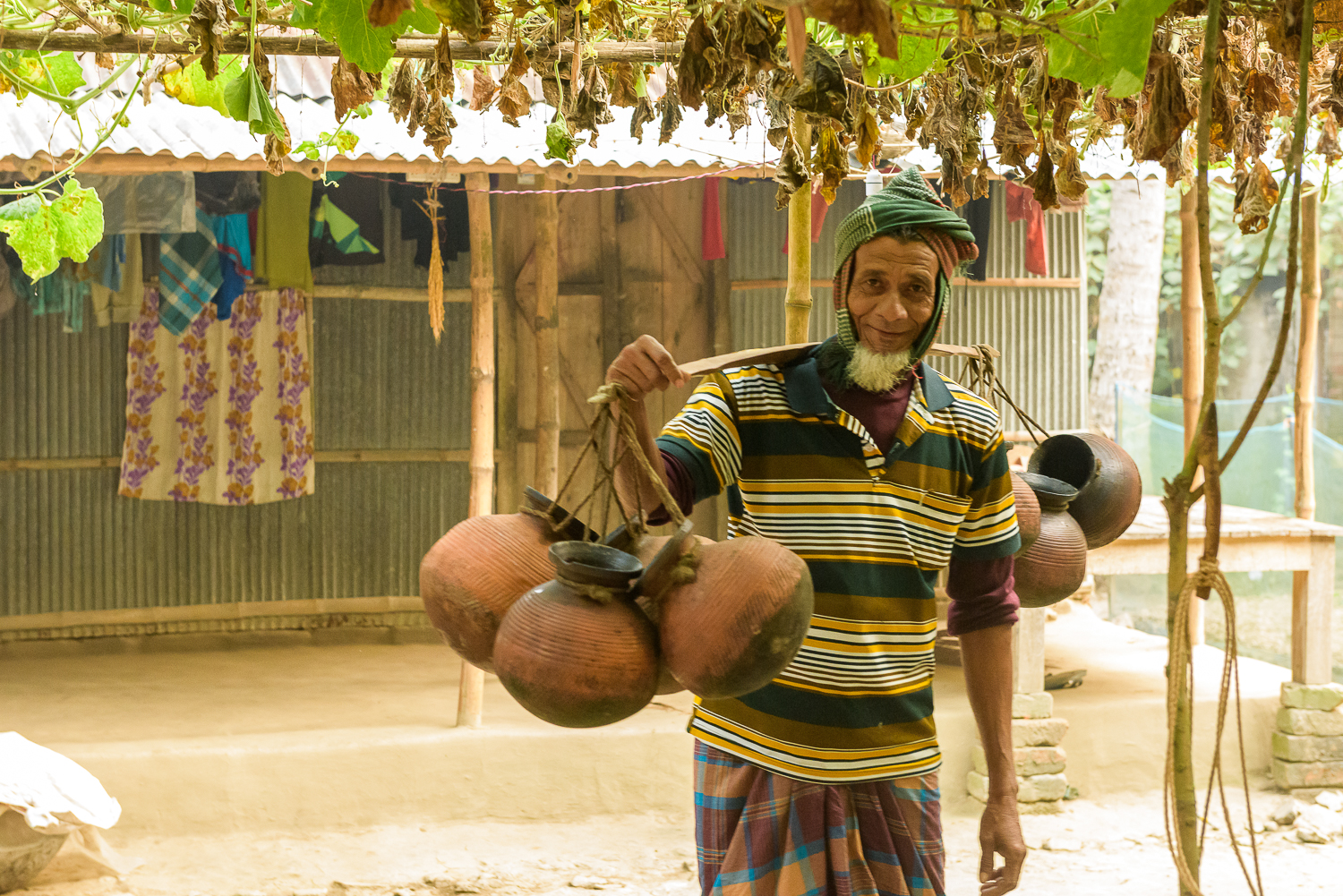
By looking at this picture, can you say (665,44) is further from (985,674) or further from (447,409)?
(447,409)

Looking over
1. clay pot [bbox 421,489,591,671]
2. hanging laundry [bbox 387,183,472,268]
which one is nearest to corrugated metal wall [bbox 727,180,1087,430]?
hanging laundry [bbox 387,183,472,268]

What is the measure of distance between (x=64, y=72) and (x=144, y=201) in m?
3.52

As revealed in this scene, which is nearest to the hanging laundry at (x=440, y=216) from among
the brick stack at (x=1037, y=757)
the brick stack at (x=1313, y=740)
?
the brick stack at (x=1037, y=757)

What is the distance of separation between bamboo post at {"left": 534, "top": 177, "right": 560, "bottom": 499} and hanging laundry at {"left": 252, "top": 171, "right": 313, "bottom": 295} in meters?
1.63

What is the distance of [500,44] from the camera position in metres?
3.25

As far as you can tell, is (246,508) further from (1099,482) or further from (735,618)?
(735,618)

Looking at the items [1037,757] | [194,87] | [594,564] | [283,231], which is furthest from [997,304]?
[594,564]

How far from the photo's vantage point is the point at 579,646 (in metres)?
1.76

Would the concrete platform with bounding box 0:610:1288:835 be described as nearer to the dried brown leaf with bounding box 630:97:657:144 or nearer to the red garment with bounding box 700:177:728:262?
the red garment with bounding box 700:177:728:262

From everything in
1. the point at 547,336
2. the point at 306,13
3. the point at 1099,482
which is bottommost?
the point at 1099,482

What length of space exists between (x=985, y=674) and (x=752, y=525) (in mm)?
639

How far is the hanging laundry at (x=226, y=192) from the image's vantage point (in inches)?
276

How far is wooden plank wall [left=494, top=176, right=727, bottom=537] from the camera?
852 cm

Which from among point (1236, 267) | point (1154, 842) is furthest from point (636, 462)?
point (1236, 267)
